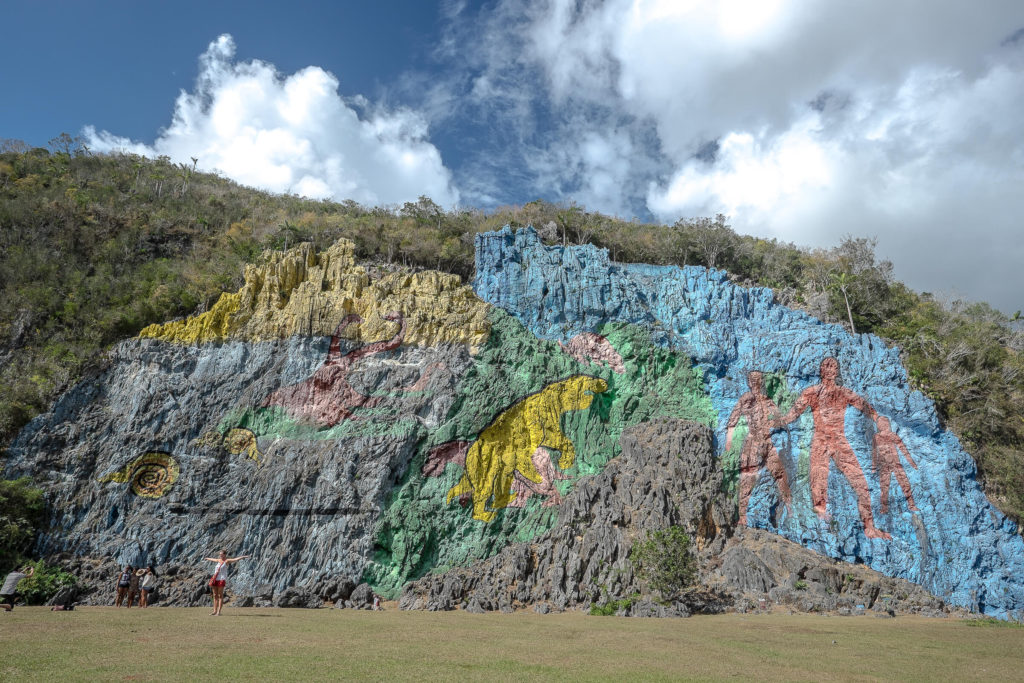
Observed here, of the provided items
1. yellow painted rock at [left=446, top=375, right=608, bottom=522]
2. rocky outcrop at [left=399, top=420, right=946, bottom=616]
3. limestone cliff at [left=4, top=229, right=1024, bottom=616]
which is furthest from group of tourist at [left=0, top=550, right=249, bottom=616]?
yellow painted rock at [left=446, top=375, right=608, bottom=522]

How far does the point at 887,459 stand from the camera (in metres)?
19.8

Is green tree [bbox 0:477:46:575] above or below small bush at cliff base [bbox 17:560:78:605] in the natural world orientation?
above

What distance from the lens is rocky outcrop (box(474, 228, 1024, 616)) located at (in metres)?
18.2

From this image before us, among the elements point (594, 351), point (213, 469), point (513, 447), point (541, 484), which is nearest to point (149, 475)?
point (213, 469)

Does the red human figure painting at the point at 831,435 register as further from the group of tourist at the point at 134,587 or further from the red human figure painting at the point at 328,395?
the group of tourist at the point at 134,587

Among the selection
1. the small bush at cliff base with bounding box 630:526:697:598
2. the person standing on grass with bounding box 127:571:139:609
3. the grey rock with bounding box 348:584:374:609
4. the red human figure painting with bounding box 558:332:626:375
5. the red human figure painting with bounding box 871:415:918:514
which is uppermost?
the red human figure painting with bounding box 558:332:626:375

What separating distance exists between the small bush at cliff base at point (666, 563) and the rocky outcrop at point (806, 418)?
5.60 metres

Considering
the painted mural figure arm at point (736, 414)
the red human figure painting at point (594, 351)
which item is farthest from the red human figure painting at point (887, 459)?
the red human figure painting at point (594, 351)

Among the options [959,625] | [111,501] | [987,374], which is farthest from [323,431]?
[987,374]

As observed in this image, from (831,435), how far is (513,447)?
37.8 ft

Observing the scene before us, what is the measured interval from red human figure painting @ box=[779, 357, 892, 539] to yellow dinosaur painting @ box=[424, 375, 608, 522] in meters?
7.75

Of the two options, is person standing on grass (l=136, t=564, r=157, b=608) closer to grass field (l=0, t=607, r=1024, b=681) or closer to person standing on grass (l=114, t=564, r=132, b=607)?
person standing on grass (l=114, t=564, r=132, b=607)

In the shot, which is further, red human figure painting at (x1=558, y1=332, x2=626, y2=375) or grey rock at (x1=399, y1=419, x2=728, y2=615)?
red human figure painting at (x1=558, y1=332, x2=626, y2=375)

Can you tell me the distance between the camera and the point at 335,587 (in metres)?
15.7
